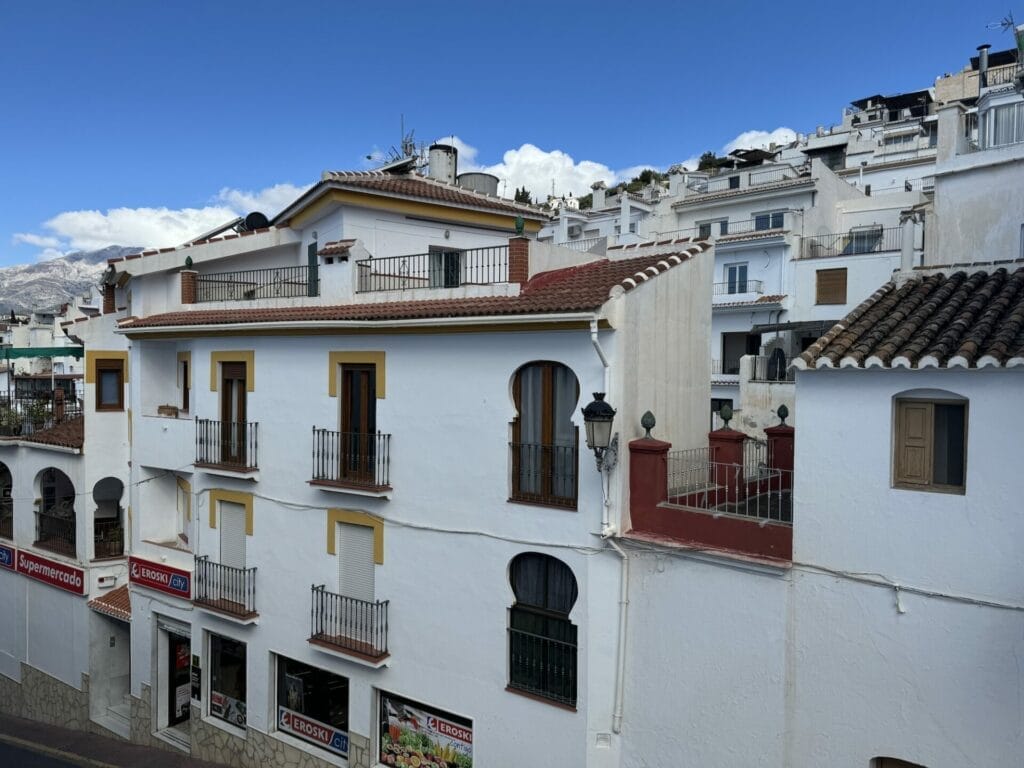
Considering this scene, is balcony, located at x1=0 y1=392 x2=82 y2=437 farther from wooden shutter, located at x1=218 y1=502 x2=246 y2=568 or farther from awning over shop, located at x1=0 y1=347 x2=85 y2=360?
wooden shutter, located at x1=218 y1=502 x2=246 y2=568

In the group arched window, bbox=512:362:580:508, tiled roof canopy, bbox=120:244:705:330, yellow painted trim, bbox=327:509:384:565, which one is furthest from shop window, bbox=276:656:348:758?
tiled roof canopy, bbox=120:244:705:330

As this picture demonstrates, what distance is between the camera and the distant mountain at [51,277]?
117 metres

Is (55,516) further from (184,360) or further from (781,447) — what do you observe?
(781,447)

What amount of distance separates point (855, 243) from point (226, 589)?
25.6m

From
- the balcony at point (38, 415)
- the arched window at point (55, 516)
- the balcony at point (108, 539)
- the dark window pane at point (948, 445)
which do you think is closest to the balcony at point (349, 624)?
the balcony at point (108, 539)

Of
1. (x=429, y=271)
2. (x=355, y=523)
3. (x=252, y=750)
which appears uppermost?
(x=429, y=271)

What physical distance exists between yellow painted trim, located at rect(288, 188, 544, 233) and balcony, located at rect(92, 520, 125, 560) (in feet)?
28.4

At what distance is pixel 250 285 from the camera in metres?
17.6

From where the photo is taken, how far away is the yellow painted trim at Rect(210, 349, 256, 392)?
1449cm

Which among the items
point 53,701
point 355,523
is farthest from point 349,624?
point 53,701

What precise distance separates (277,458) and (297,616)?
2856mm

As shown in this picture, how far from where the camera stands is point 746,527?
9.27m

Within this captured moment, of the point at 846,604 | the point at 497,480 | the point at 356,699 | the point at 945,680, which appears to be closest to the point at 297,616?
the point at 356,699

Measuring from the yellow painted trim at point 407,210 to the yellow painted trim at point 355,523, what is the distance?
250 inches
